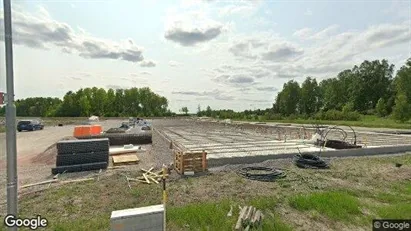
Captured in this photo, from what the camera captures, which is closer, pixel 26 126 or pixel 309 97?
pixel 26 126

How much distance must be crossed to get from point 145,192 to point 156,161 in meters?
4.31

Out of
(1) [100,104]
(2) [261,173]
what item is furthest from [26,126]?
(1) [100,104]

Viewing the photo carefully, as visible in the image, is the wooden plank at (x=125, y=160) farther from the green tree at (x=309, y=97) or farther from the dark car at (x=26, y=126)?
the green tree at (x=309, y=97)

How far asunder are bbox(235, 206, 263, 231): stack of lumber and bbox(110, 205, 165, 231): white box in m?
1.81

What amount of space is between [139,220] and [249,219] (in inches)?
100

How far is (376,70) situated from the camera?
7288 centimetres

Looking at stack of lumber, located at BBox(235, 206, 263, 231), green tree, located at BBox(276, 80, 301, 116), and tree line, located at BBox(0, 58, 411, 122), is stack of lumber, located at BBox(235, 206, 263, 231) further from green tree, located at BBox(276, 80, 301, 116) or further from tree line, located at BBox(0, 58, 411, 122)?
green tree, located at BBox(276, 80, 301, 116)

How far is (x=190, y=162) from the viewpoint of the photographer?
9.81 meters

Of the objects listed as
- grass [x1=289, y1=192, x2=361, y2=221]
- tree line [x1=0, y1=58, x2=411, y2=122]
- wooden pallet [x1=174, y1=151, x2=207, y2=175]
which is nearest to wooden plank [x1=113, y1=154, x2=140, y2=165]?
wooden pallet [x1=174, y1=151, x2=207, y2=175]

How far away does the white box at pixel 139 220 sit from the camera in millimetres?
4586

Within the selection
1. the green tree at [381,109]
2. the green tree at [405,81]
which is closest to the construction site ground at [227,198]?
Result: the green tree at [405,81]

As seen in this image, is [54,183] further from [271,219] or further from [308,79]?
[308,79]

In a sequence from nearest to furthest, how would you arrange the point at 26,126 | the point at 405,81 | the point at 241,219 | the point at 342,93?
1. the point at 241,219
2. the point at 26,126
3. the point at 405,81
4. the point at 342,93

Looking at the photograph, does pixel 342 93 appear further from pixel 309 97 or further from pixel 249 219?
pixel 249 219
